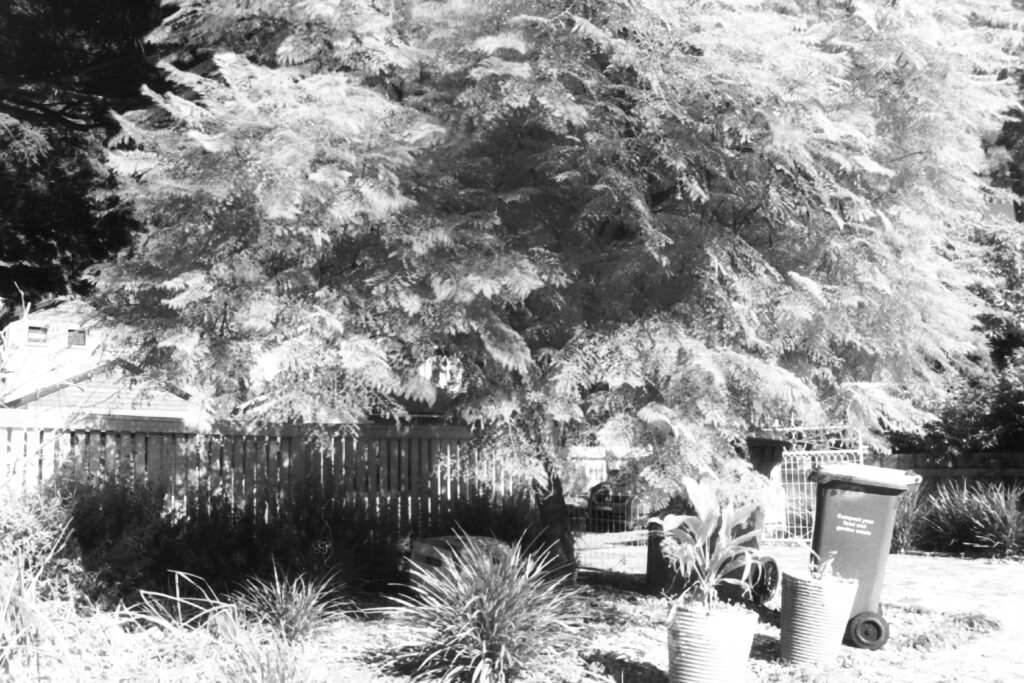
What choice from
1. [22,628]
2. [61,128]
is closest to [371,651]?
[22,628]

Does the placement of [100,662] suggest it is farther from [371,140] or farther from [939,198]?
[939,198]

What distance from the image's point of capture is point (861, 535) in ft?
27.5

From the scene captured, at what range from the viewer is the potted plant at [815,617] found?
7.44 meters

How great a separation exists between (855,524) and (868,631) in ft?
2.82

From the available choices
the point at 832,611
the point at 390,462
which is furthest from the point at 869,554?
the point at 390,462

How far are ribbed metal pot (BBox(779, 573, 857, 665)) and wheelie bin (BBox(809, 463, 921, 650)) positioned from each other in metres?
0.81

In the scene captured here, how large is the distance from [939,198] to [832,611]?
3309mm

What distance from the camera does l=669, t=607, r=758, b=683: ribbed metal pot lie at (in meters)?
6.37

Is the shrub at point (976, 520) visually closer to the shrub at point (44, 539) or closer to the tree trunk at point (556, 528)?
the tree trunk at point (556, 528)

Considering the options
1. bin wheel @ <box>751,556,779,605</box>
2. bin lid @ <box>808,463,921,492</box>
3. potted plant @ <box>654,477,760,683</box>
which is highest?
bin lid @ <box>808,463,921,492</box>

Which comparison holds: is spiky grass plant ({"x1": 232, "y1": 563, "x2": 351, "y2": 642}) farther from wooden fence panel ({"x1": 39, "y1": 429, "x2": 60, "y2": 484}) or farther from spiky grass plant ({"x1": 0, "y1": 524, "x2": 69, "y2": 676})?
wooden fence panel ({"x1": 39, "y1": 429, "x2": 60, "y2": 484})

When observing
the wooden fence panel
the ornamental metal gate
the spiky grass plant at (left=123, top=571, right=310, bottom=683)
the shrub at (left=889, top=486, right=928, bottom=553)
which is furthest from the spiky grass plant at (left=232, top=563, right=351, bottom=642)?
the shrub at (left=889, top=486, right=928, bottom=553)

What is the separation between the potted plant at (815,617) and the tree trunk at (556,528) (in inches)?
109

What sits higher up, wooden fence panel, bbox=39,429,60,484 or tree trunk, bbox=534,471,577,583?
wooden fence panel, bbox=39,429,60,484
